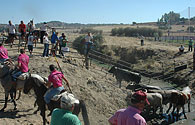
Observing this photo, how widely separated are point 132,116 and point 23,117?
6.69 m

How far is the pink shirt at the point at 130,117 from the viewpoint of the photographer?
3385mm

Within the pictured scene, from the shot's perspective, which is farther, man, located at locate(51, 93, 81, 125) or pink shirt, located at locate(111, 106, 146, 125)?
man, located at locate(51, 93, 81, 125)

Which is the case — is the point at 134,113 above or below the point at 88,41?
below

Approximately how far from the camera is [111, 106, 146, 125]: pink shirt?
3.38m

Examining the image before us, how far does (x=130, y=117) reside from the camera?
3.43 meters

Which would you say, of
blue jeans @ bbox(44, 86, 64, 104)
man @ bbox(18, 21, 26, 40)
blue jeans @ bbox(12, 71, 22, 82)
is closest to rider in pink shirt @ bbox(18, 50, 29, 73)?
blue jeans @ bbox(12, 71, 22, 82)

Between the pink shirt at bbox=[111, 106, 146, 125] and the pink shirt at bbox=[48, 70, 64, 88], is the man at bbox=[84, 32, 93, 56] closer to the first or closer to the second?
the pink shirt at bbox=[48, 70, 64, 88]

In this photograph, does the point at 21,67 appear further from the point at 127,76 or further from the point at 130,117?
the point at 127,76

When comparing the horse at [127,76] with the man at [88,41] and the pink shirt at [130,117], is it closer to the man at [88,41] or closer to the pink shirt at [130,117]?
the man at [88,41]

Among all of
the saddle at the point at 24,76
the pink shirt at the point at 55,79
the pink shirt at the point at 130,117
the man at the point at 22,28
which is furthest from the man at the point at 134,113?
the man at the point at 22,28

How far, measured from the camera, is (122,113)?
361 cm

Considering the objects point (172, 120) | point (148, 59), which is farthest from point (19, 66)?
point (148, 59)

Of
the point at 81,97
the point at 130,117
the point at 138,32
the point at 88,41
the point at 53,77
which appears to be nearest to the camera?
the point at 130,117

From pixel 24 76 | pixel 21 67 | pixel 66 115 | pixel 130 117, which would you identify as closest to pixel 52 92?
pixel 24 76
